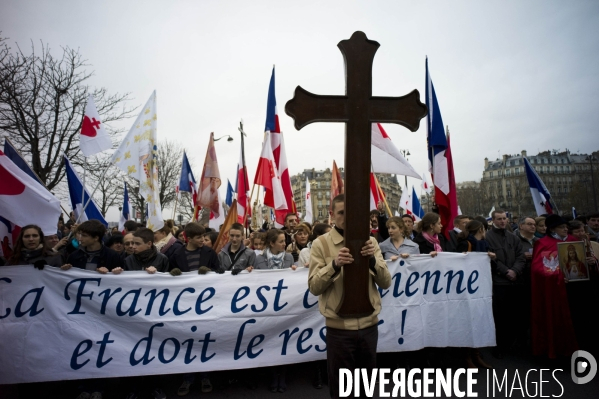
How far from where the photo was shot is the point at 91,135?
7062mm

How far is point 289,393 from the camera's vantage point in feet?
14.0

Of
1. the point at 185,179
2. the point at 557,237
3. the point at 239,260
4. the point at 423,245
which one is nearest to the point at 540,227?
the point at 557,237

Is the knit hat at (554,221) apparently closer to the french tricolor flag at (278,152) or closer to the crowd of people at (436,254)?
the crowd of people at (436,254)

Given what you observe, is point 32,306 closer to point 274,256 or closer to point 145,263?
point 145,263

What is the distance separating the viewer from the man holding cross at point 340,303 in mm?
2549

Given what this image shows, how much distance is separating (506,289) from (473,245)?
2.59ft

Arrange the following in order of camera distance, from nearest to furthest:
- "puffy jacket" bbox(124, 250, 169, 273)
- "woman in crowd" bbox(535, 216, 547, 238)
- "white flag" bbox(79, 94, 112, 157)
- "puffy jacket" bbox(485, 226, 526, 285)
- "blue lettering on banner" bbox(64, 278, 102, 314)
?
"blue lettering on banner" bbox(64, 278, 102, 314), "puffy jacket" bbox(124, 250, 169, 273), "puffy jacket" bbox(485, 226, 526, 285), "white flag" bbox(79, 94, 112, 157), "woman in crowd" bbox(535, 216, 547, 238)

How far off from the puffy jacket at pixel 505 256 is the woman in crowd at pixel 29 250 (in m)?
5.89

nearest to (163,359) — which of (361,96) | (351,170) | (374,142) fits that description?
(351,170)

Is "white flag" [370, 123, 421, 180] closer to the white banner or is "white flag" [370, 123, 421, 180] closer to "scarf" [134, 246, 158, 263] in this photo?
the white banner

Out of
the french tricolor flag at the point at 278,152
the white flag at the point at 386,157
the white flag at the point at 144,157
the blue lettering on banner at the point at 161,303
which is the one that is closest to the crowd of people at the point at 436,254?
the blue lettering on banner at the point at 161,303

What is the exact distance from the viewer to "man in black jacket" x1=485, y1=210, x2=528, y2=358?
548 centimetres

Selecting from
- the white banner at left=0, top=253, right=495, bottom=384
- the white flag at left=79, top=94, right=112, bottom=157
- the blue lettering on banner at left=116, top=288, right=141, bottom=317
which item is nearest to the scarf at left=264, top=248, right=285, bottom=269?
the white banner at left=0, top=253, right=495, bottom=384

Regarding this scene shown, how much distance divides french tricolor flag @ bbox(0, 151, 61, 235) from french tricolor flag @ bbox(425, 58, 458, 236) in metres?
5.63
